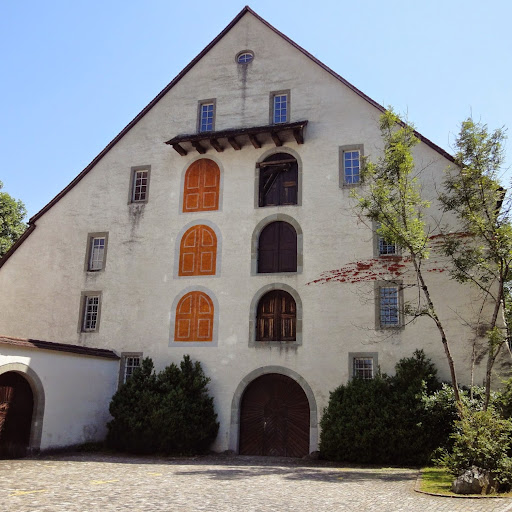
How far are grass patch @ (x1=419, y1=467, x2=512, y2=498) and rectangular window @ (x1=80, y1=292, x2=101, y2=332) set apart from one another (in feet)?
40.3

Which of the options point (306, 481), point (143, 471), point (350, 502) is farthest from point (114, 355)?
point (350, 502)

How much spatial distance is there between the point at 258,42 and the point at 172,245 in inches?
334

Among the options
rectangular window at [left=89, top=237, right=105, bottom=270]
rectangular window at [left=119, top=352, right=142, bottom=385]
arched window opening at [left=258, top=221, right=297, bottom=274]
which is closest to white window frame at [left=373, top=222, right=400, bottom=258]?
arched window opening at [left=258, top=221, right=297, bottom=274]

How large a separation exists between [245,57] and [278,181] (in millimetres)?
5321

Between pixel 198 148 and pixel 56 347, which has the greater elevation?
pixel 198 148

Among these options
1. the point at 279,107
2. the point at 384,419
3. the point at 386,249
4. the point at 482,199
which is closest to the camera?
the point at 482,199

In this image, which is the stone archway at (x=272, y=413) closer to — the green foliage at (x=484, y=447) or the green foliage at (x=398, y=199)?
the green foliage at (x=398, y=199)

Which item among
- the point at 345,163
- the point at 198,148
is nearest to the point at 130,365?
the point at 198,148

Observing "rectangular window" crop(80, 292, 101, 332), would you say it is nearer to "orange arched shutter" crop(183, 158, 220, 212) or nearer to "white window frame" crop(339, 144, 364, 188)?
"orange arched shutter" crop(183, 158, 220, 212)

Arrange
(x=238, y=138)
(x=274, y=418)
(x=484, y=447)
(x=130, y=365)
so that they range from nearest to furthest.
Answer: (x=484, y=447) → (x=274, y=418) → (x=130, y=365) → (x=238, y=138)

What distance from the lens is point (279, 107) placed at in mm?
21031

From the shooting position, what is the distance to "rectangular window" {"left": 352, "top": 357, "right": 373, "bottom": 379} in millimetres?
17734

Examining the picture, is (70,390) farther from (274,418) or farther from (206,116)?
(206,116)

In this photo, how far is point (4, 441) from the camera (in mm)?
15805
